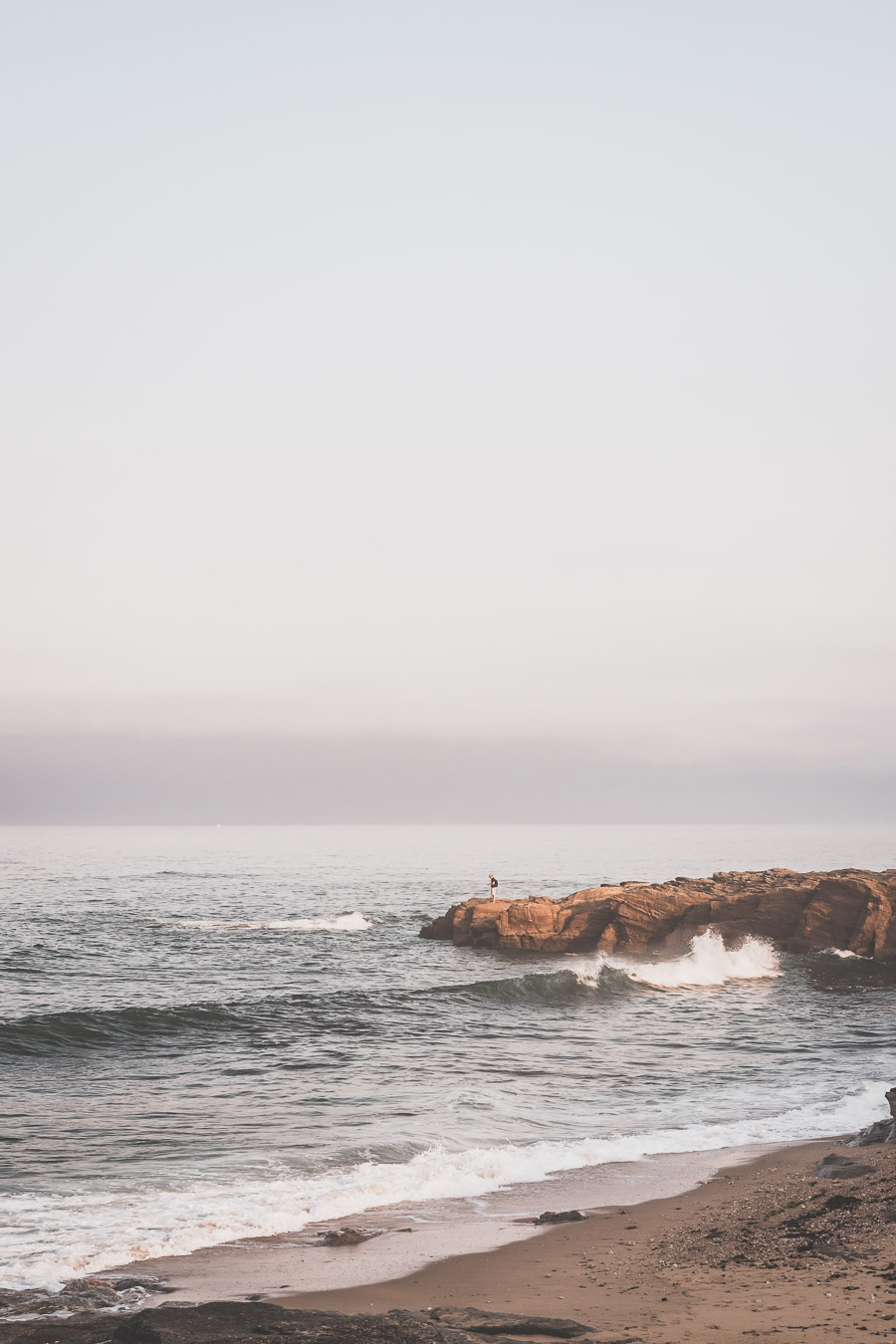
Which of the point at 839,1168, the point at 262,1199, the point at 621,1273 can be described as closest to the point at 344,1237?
the point at 262,1199

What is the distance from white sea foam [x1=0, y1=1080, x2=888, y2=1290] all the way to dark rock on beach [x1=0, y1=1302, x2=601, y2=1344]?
203cm

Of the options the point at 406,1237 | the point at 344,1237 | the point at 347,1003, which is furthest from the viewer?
the point at 347,1003

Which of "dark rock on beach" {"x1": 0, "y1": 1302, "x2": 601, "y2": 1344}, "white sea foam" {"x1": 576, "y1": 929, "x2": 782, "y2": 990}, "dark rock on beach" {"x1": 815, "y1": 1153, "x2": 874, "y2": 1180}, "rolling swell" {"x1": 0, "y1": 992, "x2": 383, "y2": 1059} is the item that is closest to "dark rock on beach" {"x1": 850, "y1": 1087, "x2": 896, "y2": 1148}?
"dark rock on beach" {"x1": 815, "y1": 1153, "x2": 874, "y2": 1180}

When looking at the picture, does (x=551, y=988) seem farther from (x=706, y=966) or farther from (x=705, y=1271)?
(x=705, y=1271)

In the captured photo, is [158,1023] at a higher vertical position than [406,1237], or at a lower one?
lower

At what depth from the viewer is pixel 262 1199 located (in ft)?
45.4

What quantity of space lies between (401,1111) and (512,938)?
26.3 m

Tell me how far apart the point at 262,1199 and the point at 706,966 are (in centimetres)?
2948

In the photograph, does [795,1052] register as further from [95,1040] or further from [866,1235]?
[95,1040]

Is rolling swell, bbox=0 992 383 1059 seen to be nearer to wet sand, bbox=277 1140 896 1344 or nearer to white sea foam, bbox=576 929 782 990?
white sea foam, bbox=576 929 782 990

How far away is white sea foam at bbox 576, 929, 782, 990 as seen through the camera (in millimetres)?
38000

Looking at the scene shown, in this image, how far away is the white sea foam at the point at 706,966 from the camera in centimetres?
3800

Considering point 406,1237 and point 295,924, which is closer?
point 406,1237

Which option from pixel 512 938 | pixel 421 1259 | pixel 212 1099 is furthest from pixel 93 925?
pixel 421 1259
